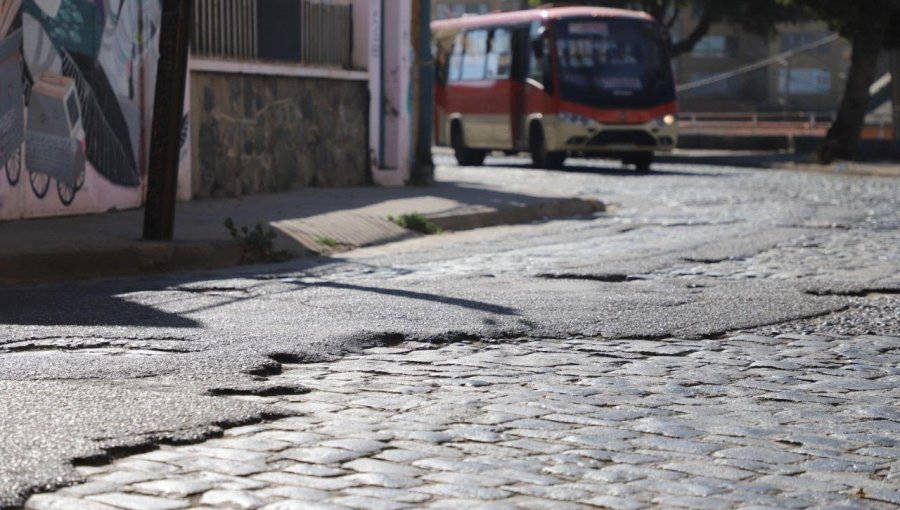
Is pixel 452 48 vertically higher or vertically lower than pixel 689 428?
higher

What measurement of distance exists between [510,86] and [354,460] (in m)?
26.5

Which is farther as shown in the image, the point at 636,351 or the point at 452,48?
the point at 452,48

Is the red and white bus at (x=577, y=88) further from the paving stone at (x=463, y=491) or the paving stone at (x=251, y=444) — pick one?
the paving stone at (x=463, y=491)

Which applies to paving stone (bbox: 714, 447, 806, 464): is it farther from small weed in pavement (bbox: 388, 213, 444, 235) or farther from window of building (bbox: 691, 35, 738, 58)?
window of building (bbox: 691, 35, 738, 58)

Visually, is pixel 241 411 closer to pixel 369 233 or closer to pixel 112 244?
pixel 112 244

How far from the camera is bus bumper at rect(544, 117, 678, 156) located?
2873cm

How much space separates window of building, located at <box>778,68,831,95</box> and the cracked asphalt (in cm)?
7803

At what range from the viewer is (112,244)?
34.9 feet

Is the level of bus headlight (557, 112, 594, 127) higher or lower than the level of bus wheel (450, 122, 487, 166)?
higher

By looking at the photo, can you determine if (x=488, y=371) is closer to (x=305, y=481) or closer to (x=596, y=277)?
(x=305, y=481)

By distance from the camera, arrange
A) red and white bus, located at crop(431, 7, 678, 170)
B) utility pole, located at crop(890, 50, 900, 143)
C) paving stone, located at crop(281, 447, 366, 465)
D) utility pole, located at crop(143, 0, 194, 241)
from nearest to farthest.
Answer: paving stone, located at crop(281, 447, 366, 465)
utility pole, located at crop(143, 0, 194, 241)
red and white bus, located at crop(431, 7, 678, 170)
utility pole, located at crop(890, 50, 900, 143)

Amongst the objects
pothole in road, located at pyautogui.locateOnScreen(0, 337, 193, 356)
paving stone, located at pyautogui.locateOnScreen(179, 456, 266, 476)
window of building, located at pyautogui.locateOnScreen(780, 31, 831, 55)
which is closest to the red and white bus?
Result: pothole in road, located at pyautogui.locateOnScreen(0, 337, 193, 356)

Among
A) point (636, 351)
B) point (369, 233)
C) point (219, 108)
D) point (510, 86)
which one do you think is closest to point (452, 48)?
point (510, 86)

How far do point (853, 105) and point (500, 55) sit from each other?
7325mm
